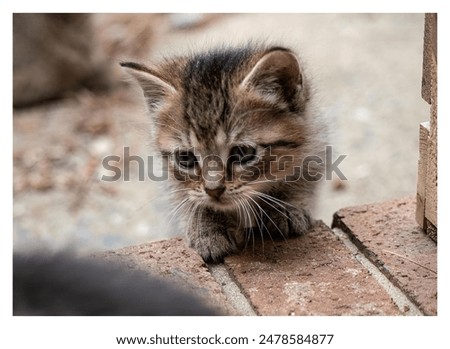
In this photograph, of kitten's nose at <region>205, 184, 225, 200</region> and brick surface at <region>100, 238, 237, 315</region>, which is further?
kitten's nose at <region>205, 184, 225, 200</region>

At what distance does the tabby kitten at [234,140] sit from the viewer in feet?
6.19

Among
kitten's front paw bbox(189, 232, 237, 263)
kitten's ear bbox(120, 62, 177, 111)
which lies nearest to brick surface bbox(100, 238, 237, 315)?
kitten's front paw bbox(189, 232, 237, 263)

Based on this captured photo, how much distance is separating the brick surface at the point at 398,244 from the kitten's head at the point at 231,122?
0.25m

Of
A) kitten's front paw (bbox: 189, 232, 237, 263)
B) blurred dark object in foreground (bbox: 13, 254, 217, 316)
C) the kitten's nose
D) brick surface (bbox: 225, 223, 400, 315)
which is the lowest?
brick surface (bbox: 225, 223, 400, 315)

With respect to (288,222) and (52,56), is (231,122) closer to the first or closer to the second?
(288,222)

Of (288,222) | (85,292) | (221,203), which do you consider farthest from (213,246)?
(85,292)

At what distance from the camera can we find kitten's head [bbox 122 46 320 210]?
188 cm

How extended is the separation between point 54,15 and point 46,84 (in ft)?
1.64

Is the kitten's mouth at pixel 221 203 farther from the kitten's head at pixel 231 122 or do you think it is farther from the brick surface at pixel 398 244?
the brick surface at pixel 398 244

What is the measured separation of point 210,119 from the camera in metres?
1.90

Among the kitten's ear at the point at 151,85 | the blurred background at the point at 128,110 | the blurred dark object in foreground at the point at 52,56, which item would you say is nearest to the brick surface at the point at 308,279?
the kitten's ear at the point at 151,85

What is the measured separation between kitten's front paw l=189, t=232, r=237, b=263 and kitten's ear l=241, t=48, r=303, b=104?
0.43 meters

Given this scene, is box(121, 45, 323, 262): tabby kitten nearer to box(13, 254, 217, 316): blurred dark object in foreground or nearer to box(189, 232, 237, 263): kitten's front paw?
box(189, 232, 237, 263): kitten's front paw

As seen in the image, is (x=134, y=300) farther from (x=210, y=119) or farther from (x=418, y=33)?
(x=418, y=33)
